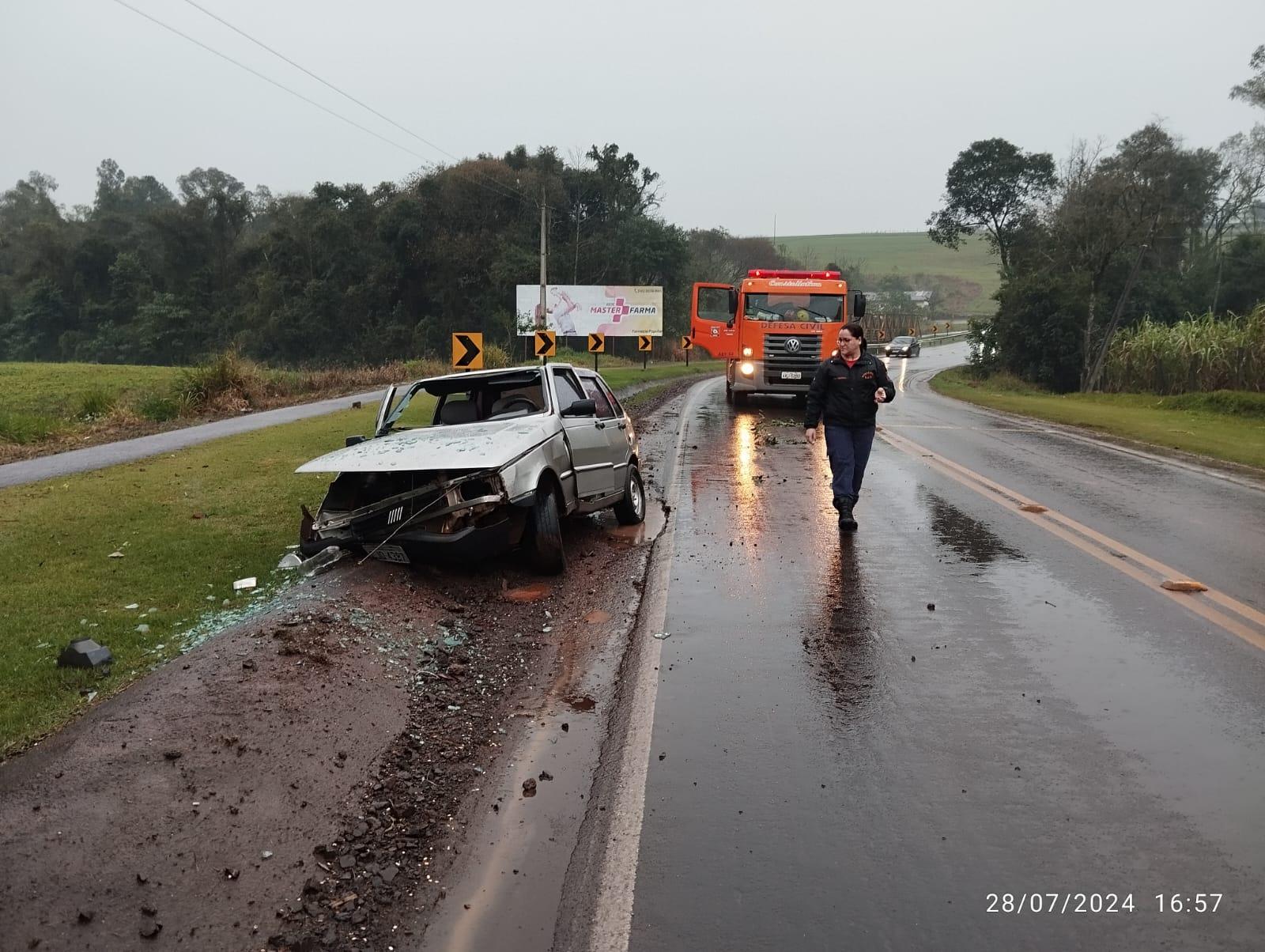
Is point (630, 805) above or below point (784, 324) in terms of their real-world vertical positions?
below

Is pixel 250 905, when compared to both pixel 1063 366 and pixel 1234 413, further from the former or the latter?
pixel 1063 366

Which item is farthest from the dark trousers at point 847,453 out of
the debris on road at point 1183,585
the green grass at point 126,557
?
the green grass at point 126,557

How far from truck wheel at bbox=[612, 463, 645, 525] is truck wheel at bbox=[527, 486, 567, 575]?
6.77 ft

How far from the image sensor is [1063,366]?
42531 mm

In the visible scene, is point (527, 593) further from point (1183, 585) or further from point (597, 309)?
point (597, 309)

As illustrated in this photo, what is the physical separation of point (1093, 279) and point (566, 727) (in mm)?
42702

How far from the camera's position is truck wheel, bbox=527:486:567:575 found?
7.68 meters

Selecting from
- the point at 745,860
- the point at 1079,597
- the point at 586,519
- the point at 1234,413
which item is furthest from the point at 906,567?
the point at 1234,413

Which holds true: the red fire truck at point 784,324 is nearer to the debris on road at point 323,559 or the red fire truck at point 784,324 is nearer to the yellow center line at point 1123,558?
the yellow center line at point 1123,558

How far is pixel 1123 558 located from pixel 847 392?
2.82m

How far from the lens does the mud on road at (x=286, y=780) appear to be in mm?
3244

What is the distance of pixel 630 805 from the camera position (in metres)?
4.01

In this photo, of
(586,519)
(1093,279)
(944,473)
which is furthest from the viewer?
(1093,279)

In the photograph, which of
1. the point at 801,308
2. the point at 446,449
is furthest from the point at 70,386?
the point at 446,449
